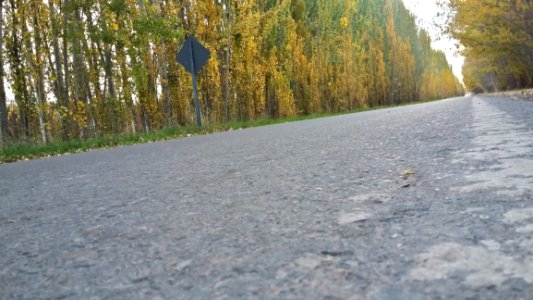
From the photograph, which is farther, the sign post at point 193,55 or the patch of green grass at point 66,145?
the sign post at point 193,55

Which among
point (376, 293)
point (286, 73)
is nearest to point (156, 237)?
point (376, 293)

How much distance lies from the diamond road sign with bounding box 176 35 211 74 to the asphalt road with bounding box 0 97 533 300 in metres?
8.29

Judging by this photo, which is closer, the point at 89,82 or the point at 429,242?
the point at 429,242

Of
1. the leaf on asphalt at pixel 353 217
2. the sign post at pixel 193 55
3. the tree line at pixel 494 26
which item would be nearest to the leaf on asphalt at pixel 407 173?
the leaf on asphalt at pixel 353 217

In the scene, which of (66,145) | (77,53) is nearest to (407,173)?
(66,145)

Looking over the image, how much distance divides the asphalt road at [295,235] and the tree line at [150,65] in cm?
876

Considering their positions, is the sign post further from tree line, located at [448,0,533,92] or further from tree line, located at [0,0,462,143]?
tree line, located at [448,0,533,92]

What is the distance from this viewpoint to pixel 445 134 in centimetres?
375

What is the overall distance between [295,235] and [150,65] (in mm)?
13117

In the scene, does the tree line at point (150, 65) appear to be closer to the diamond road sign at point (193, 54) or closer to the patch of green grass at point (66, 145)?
the diamond road sign at point (193, 54)

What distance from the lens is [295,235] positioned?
4.18ft

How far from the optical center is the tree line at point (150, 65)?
11594 millimetres

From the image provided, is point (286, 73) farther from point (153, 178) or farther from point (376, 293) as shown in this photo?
point (376, 293)

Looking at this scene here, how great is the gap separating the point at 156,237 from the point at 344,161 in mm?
1644
